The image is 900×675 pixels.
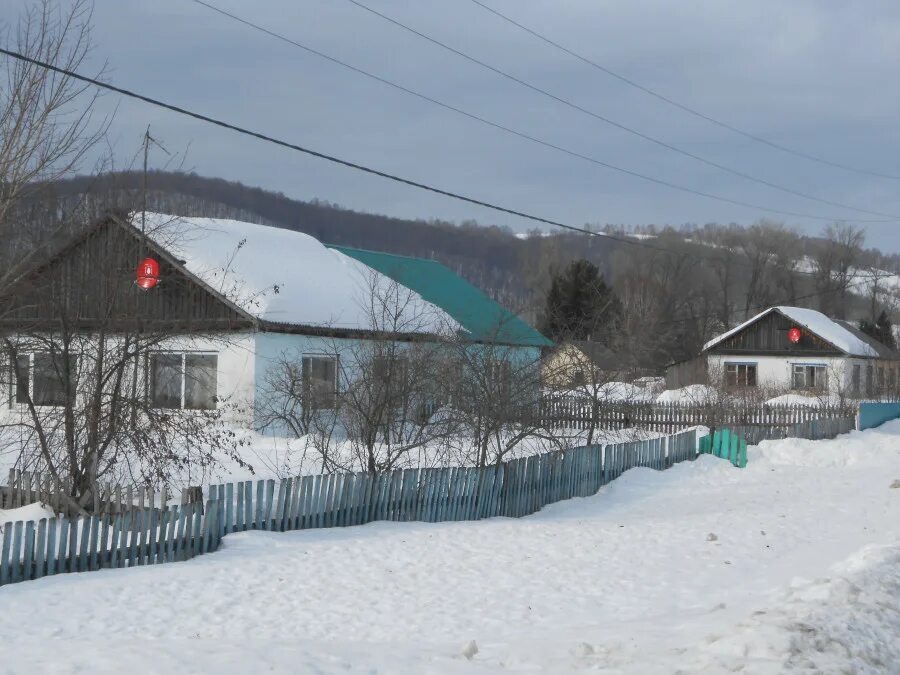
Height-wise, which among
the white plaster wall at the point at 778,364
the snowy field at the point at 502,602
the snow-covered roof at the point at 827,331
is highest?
the snow-covered roof at the point at 827,331

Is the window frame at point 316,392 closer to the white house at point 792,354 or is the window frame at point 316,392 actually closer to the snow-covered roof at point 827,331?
the white house at point 792,354

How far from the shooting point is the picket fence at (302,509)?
9.49 metres

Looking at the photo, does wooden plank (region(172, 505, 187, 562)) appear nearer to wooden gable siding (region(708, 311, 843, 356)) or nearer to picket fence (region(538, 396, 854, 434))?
picket fence (region(538, 396, 854, 434))

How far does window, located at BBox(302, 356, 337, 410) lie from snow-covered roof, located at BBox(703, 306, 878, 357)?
38504mm

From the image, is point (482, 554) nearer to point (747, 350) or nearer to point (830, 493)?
point (830, 493)

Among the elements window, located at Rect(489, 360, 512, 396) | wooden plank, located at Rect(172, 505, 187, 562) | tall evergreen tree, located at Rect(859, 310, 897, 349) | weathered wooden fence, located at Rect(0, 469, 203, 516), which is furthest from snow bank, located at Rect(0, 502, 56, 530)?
tall evergreen tree, located at Rect(859, 310, 897, 349)

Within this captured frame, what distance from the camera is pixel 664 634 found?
739 cm

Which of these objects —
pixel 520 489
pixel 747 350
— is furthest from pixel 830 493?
pixel 747 350

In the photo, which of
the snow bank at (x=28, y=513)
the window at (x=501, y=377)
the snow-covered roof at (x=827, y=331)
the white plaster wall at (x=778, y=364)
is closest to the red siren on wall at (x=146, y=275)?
the snow bank at (x=28, y=513)

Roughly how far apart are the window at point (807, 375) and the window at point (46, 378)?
161 feet

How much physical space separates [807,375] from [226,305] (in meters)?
42.5

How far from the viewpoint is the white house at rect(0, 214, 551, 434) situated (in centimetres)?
1200

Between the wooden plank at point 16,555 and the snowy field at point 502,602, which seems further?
the wooden plank at point 16,555

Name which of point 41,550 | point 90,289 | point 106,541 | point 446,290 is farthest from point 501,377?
point 446,290
